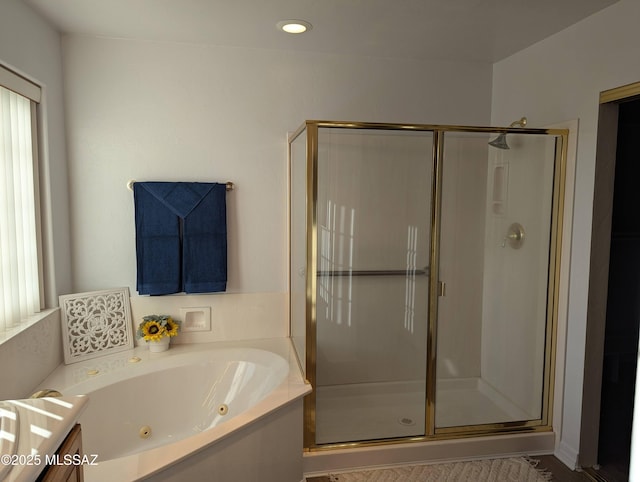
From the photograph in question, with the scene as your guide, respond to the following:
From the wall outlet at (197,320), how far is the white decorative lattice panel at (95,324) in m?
0.34

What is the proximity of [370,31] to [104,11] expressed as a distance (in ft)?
4.58

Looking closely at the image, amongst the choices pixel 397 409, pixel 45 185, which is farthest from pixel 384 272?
pixel 45 185

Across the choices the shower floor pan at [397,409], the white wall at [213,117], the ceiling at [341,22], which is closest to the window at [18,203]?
the white wall at [213,117]

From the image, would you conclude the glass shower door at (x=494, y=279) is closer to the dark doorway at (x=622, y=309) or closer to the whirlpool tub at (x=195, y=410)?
the dark doorway at (x=622, y=309)

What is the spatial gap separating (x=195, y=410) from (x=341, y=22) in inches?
90.6

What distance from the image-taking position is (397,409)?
276 centimetres

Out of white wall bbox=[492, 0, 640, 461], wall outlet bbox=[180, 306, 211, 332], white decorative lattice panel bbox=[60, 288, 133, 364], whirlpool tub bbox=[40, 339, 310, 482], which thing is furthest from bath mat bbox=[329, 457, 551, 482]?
white decorative lattice panel bbox=[60, 288, 133, 364]

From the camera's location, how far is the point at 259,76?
9.82ft

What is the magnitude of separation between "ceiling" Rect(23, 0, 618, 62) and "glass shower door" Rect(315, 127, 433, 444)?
23.2 inches

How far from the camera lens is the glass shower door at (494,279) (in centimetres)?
267

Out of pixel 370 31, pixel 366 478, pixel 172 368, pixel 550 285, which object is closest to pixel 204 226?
pixel 172 368

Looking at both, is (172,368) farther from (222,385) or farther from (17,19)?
(17,19)

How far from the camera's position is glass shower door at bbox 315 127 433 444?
254 cm

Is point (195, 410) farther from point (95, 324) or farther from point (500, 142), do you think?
point (500, 142)
